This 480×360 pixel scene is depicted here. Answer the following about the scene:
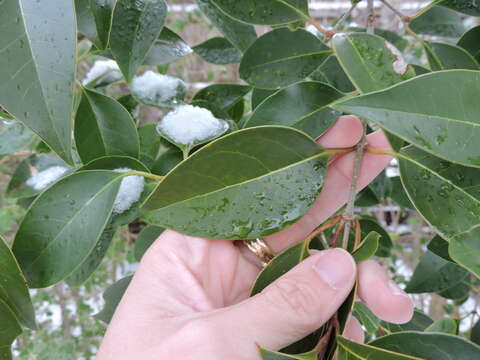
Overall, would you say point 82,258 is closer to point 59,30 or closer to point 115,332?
point 115,332

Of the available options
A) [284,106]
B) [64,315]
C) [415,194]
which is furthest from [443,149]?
[64,315]

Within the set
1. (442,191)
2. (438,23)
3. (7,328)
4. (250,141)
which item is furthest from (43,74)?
(438,23)

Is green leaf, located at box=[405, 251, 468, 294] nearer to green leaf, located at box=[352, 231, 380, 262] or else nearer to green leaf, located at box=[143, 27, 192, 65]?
green leaf, located at box=[352, 231, 380, 262]

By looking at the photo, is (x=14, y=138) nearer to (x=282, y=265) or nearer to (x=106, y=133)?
(x=106, y=133)

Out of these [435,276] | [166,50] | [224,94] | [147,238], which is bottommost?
[435,276]

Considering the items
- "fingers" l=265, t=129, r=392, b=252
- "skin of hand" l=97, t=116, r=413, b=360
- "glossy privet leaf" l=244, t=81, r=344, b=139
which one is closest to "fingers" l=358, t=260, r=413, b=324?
"skin of hand" l=97, t=116, r=413, b=360

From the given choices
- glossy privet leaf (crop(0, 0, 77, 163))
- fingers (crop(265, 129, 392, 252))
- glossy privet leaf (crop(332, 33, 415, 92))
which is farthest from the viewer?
fingers (crop(265, 129, 392, 252))
